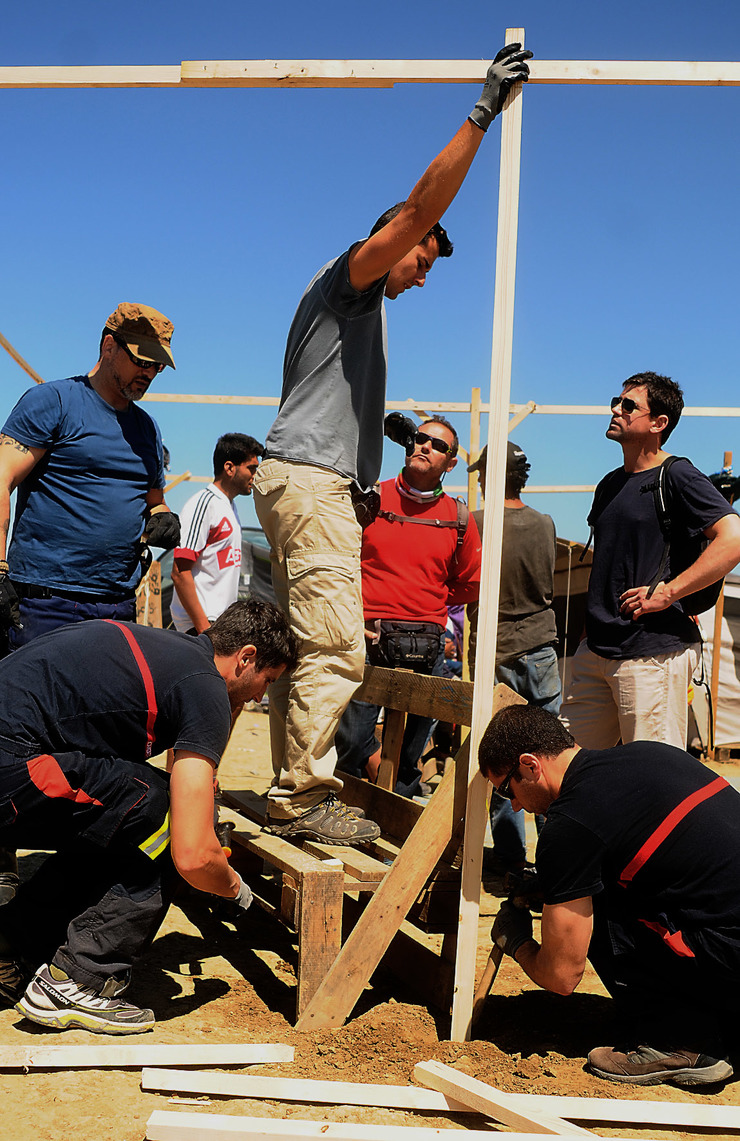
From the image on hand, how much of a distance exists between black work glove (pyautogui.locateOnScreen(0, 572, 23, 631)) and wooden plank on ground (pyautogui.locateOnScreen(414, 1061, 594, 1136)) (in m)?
1.86

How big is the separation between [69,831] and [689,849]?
176 centimetres

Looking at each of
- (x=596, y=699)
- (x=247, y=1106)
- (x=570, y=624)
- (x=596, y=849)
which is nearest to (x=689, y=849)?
(x=596, y=849)

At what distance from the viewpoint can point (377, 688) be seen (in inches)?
143

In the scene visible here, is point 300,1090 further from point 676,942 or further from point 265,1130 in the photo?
point 676,942

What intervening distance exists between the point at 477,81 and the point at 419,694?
1937 mm

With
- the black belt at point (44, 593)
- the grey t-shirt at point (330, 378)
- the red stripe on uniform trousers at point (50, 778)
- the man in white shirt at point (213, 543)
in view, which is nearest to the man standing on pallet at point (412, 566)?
the man in white shirt at point (213, 543)

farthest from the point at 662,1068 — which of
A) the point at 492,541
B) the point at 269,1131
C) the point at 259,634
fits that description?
the point at 259,634

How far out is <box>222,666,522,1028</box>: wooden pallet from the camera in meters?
2.70

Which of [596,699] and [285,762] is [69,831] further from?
[596,699]

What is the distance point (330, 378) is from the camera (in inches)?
119

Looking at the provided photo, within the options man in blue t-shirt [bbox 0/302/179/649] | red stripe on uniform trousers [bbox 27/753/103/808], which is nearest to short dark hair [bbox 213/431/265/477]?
man in blue t-shirt [bbox 0/302/179/649]

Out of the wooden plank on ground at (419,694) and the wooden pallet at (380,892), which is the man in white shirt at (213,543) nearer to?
the wooden plank on ground at (419,694)

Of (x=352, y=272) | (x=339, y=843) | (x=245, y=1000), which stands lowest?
(x=245, y=1000)

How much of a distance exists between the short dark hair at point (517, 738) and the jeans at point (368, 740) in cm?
118
